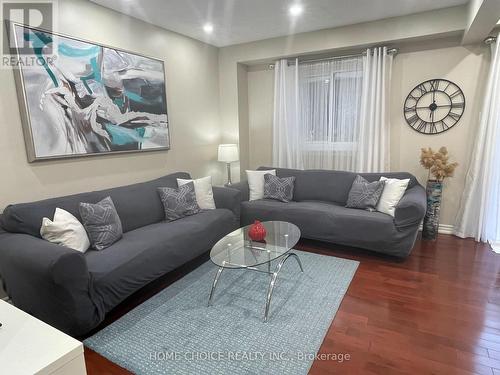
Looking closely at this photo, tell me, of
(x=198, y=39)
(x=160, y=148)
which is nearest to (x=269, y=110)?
(x=198, y=39)

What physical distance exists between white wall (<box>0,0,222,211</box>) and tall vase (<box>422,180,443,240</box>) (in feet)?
9.45

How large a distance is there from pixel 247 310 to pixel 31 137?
2.19 metres

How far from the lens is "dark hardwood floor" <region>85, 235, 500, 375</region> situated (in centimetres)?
171

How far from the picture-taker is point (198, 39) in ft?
13.2

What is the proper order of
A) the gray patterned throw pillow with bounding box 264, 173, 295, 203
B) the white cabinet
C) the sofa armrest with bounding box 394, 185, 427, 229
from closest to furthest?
the white cabinet < the sofa armrest with bounding box 394, 185, 427, 229 < the gray patterned throw pillow with bounding box 264, 173, 295, 203

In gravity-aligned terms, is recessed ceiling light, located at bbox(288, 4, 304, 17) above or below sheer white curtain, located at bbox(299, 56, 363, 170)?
above

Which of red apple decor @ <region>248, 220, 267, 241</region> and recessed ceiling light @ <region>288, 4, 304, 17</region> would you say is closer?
red apple decor @ <region>248, 220, 267, 241</region>

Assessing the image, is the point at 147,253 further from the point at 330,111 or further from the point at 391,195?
the point at 330,111

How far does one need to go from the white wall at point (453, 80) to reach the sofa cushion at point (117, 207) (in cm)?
281

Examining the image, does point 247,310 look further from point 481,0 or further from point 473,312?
point 481,0

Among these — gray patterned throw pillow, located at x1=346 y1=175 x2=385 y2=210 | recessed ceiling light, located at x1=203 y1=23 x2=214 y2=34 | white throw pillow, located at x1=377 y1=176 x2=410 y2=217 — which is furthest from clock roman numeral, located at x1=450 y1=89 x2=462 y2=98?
recessed ceiling light, located at x1=203 y1=23 x2=214 y2=34

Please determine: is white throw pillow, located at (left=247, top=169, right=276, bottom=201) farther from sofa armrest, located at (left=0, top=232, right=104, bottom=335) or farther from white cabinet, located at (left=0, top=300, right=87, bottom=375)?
white cabinet, located at (left=0, top=300, right=87, bottom=375)

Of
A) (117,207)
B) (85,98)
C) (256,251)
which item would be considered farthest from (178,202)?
(85,98)
